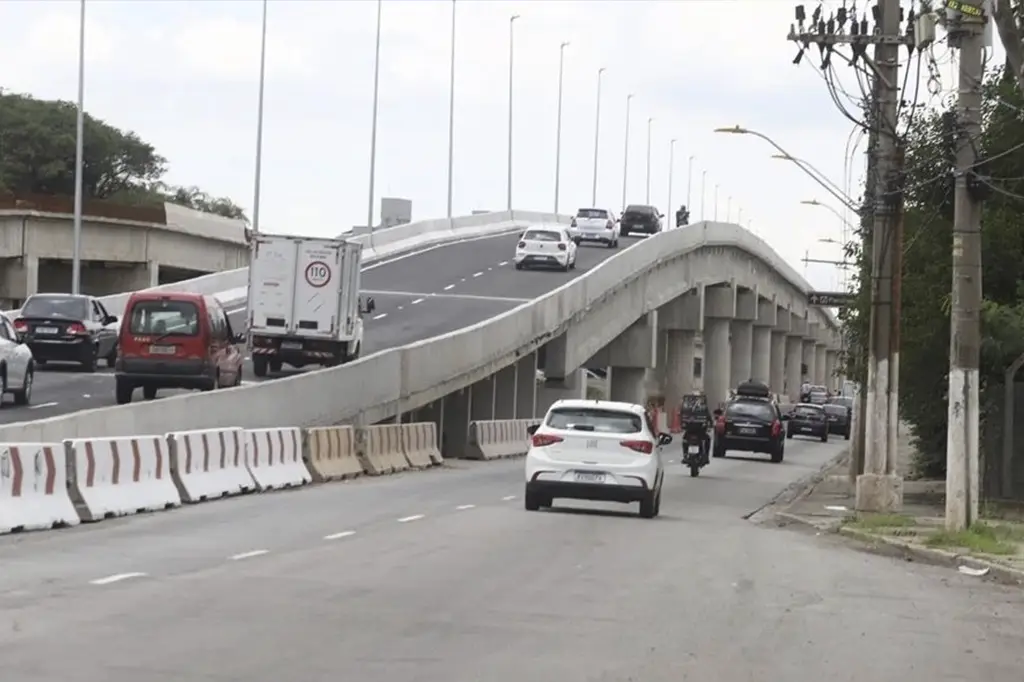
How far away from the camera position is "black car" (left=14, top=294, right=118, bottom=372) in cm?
4228

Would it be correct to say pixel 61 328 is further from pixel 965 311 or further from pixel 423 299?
pixel 965 311

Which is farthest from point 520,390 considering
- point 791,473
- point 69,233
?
point 69,233

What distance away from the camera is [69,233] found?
258 feet

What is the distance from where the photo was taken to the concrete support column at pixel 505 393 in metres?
61.3

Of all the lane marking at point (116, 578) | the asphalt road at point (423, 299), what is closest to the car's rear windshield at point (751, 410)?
the asphalt road at point (423, 299)

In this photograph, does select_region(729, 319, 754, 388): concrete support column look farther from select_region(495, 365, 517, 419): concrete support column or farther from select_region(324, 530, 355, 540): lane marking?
select_region(324, 530, 355, 540): lane marking

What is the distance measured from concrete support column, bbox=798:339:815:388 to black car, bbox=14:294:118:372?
127 metres

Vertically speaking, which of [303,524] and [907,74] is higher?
[907,74]

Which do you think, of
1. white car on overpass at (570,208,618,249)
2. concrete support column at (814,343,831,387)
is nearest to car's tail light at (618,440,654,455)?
white car on overpass at (570,208,618,249)

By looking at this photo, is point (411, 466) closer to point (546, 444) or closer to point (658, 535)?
point (546, 444)

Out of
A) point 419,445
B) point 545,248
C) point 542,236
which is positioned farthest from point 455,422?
point 542,236

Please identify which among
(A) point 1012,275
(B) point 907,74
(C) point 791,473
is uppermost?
(B) point 907,74

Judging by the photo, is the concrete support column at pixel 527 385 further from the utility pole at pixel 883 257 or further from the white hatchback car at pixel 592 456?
the white hatchback car at pixel 592 456

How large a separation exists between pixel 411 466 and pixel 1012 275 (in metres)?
13.7
